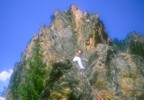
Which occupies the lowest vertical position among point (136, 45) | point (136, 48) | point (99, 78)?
point (99, 78)

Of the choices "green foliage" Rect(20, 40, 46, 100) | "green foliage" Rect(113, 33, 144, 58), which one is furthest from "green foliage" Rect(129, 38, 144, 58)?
"green foliage" Rect(20, 40, 46, 100)

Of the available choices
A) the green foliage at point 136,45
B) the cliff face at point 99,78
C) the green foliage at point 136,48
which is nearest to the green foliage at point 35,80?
the cliff face at point 99,78

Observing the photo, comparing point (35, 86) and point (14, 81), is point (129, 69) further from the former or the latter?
point (14, 81)

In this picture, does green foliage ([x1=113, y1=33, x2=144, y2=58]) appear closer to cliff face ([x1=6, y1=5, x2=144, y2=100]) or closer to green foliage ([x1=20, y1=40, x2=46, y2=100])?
green foliage ([x1=20, y1=40, x2=46, y2=100])

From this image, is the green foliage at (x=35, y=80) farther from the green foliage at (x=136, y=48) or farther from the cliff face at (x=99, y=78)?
the green foliage at (x=136, y=48)

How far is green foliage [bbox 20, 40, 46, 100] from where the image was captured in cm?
4484

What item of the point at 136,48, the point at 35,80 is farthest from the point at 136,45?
the point at 35,80

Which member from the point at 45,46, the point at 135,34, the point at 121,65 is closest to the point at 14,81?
the point at 45,46

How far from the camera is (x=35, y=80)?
46.6 metres

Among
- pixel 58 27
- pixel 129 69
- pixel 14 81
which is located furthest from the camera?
pixel 58 27

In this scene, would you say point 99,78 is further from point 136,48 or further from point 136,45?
point 136,45

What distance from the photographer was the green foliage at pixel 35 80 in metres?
44.8

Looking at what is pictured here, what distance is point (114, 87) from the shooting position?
25.8m

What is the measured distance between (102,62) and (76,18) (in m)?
53.4
